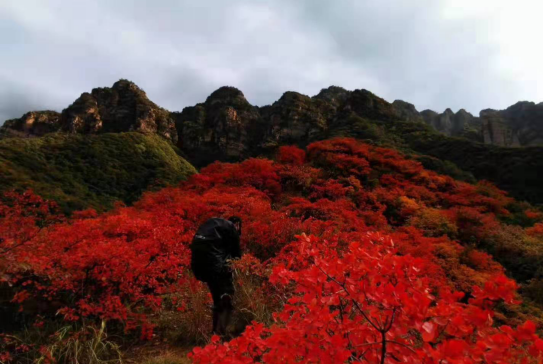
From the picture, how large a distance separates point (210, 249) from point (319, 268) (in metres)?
2.19

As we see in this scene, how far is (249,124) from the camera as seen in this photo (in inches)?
1783

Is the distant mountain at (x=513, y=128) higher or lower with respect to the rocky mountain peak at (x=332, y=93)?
lower

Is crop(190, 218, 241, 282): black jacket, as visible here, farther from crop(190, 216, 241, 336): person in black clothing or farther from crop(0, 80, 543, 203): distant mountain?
crop(0, 80, 543, 203): distant mountain

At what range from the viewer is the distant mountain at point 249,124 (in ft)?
94.2

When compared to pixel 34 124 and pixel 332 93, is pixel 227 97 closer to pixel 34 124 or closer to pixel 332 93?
pixel 332 93

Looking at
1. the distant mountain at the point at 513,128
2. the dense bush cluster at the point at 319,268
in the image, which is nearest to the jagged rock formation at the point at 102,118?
the dense bush cluster at the point at 319,268

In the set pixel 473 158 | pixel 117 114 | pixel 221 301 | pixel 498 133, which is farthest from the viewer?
pixel 498 133

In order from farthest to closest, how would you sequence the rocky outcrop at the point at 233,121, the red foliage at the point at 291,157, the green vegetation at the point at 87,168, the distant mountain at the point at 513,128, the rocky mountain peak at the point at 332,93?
the rocky mountain peak at the point at 332,93, the distant mountain at the point at 513,128, the rocky outcrop at the point at 233,121, the green vegetation at the point at 87,168, the red foliage at the point at 291,157

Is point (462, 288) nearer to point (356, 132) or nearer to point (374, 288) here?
point (374, 288)

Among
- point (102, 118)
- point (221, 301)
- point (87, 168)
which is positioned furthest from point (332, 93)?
point (221, 301)

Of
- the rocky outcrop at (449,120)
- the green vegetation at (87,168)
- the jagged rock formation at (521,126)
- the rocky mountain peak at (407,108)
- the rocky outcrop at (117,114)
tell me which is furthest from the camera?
the rocky mountain peak at (407,108)

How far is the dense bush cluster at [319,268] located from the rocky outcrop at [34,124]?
28.3 metres

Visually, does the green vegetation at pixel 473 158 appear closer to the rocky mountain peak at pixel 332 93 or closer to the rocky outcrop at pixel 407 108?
the rocky mountain peak at pixel 332 93

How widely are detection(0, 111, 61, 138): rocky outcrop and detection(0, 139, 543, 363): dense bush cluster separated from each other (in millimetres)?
28340
